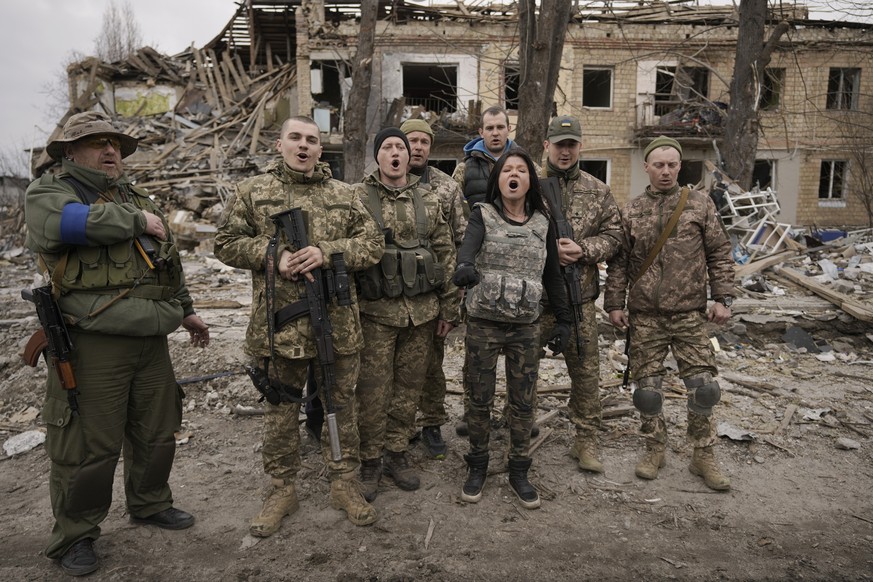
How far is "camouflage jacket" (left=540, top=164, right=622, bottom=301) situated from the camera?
13.0 ft

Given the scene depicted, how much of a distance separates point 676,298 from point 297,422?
264 cm

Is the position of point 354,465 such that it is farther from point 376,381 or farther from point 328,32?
point 328,32

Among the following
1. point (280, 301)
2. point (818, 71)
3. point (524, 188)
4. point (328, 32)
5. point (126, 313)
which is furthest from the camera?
point (818, 71)

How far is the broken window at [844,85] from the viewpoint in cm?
2106

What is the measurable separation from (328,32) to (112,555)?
1851 cm

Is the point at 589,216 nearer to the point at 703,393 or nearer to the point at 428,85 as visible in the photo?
the point at 703,393

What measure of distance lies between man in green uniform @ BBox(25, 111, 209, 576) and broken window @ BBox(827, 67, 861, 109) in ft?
82.9

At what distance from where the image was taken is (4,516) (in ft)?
11.4

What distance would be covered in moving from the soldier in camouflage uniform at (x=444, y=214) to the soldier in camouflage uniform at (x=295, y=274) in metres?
0.84

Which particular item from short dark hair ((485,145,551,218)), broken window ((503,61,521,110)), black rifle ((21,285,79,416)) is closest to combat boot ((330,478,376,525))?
black rifle ((21,285,79,416))

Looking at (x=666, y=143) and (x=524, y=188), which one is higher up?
(x=666, y=143)

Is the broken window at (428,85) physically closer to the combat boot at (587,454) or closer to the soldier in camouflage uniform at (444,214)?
the soldier in camouflage uniform at (444,214)

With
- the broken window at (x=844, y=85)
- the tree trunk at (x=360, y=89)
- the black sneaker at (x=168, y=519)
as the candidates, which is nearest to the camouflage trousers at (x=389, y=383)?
the black sneaker at (x=168, y=519)

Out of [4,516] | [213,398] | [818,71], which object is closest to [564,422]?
[213,398]
